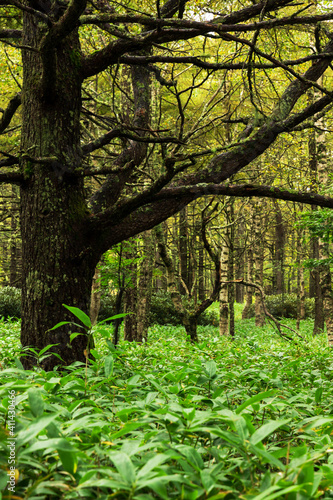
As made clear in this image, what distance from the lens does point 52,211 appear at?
11.2 ft

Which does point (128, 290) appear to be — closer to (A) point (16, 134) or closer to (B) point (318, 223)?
(B) point (318, 223)

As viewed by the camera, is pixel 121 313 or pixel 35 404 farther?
pixel 121 313

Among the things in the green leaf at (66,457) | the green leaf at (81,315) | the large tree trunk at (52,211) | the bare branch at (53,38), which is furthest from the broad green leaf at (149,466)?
the bare branch at (53,38)

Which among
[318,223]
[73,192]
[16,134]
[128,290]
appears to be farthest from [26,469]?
[16,134]

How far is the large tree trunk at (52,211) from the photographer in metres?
3.31

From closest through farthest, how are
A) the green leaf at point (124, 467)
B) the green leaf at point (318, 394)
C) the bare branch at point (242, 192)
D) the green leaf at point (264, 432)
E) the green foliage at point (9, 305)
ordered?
the green leaf at point (124, 467) < the green leaf at point (264, 432) < the green leaf at point (318, 394) < the bare branch at point (242, 192) < the green foliage at point (9, 305)

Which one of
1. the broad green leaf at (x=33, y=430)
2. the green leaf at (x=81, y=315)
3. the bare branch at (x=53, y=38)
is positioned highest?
the bare branch at (x=53, y=38)

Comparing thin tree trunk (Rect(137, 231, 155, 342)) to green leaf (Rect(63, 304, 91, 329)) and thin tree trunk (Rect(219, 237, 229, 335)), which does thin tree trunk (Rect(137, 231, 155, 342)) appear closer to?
thin tree trunk (Rect(219, 237, 229, 335))

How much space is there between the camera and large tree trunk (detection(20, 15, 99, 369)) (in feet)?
10.9

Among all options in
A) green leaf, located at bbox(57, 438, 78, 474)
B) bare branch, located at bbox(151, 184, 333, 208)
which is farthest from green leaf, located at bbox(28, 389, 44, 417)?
bare branch, located at bbox(151, 184, 333, 208)

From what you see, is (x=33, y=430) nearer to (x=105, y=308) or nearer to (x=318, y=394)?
(x=318, y=394)

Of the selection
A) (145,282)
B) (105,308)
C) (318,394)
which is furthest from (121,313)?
(105,308)

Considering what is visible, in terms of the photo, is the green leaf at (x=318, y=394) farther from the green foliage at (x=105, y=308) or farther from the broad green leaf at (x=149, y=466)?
the green foliage at (x=105, y=308)

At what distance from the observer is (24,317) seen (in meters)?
3.39
